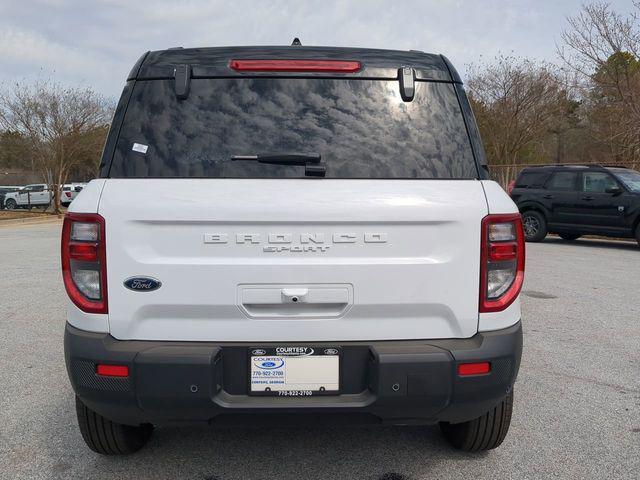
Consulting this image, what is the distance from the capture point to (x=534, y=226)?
13008mm

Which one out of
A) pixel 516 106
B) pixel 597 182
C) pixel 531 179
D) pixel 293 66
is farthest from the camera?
pixel 516 106

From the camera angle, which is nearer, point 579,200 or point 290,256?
point 290,256

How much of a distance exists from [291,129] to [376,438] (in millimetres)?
1818

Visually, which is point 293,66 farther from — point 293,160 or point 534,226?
point 534,226

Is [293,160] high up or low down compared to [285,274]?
up

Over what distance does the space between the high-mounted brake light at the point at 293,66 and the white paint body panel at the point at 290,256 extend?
1.77 feet

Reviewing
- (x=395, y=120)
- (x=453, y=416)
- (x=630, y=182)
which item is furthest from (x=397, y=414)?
(x=630, y=182)

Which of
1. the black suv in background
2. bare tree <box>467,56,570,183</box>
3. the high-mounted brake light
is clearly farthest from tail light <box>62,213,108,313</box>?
bare tree <box>467,56,570,183</box>

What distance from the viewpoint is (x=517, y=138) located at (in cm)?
2927

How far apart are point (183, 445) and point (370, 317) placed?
1459mm

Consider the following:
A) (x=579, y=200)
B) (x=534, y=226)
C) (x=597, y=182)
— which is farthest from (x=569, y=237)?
Answer: (x=597, y=182)

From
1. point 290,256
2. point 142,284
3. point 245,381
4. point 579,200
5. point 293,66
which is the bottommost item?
point 245,381

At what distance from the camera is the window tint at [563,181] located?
12453 mm

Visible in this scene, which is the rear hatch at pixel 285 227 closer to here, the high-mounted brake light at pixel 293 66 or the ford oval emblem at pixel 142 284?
the ford oval emblem at pixel 142 284
